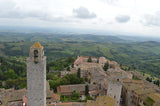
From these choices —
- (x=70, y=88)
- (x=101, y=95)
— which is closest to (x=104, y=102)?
(x=101, y=95)

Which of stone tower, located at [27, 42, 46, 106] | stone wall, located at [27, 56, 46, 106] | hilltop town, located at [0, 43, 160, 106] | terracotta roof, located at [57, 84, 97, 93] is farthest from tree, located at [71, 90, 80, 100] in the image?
stone tower, located at [27, 42, 46, 106]

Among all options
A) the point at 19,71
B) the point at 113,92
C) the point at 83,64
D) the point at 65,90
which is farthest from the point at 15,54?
the point at 113,92

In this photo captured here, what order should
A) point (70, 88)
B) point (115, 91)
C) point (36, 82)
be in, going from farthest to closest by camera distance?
1. point (70, 88)
2. point (115, 91)
3. point (36, 82)

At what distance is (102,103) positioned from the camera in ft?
94.9

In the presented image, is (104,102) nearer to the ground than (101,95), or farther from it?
farther from it

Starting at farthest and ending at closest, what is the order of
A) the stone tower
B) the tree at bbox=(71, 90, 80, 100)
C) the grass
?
the tree at bbox=(71, 90, 80, 100), the grass, the stone tower

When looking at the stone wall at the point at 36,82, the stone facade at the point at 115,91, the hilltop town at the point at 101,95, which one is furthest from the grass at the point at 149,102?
the stone wall at the point at 36,82

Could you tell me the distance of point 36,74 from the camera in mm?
18406

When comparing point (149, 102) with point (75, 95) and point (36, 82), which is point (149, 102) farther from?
point (36, 82)

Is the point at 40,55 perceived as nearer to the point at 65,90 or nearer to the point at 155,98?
the point at 65,90

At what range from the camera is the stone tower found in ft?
59.7

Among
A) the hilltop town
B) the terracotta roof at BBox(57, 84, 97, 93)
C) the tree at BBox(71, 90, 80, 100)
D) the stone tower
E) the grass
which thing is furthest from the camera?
the terracotta roof at BBox(57, 84, 97, 93)

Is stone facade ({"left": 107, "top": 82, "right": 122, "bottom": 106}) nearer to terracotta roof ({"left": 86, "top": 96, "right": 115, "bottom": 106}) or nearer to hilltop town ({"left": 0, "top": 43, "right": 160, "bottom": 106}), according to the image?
hilltop town ({"left": 0, "top": 43, "right": 160, "bottom": 106})

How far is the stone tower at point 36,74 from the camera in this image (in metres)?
18.2
